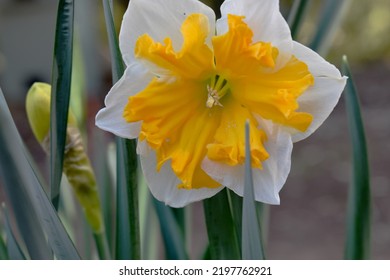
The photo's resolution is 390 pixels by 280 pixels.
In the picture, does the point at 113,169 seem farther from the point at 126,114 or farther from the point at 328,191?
the point at 328,191

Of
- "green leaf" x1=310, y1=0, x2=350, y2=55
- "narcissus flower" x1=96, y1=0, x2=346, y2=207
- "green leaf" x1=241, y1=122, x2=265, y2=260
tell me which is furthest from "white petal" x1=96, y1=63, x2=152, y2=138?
"green leaf" x1=310, y1=0, x2=350, y2=55

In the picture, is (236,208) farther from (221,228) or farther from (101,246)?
(101,246)

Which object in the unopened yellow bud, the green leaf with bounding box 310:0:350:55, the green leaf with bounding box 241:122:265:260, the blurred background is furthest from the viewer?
the blurred background

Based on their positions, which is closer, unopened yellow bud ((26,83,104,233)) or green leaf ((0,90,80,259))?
green leaf ((0,90,80,259))

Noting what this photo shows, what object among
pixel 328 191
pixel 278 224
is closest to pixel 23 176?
pixel 278 224

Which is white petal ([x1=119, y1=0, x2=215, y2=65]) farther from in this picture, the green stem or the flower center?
the green stem

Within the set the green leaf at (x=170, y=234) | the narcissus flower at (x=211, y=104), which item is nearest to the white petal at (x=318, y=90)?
the narcissus flower at (x=211, y=104)
